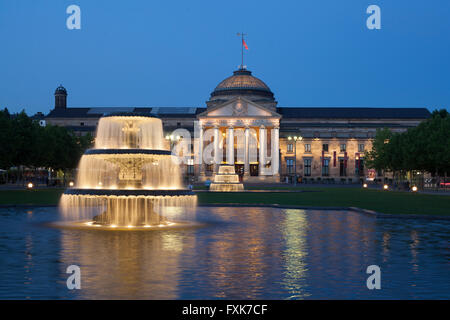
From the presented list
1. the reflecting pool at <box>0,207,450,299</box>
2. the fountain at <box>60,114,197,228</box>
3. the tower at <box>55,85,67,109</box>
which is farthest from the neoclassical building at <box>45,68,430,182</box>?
the reflecting pool at <box>0,207,450,299</box>

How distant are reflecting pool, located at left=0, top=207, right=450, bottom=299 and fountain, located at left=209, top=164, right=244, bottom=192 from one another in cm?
4112

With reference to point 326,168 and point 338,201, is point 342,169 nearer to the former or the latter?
point 326,168

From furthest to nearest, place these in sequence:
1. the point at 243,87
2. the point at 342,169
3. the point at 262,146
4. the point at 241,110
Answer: the point at 243,87 < the point at 342,169 < the point at 241,110 < the point at 262,146

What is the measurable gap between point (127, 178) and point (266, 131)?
99.7m

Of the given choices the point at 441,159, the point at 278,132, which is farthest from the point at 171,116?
the point at 441,159

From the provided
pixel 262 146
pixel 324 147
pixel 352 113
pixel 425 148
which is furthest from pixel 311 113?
pixel 425 148

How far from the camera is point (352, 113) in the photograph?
461 feet

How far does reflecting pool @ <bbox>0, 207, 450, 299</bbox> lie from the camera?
1000cm

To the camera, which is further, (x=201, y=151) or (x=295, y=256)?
(x=201, y=151)

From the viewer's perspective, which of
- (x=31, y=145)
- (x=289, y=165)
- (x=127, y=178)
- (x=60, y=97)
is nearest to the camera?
(x=127, y=178)

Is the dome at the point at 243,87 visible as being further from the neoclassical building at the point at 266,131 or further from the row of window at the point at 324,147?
the row of window at the point at 324,147

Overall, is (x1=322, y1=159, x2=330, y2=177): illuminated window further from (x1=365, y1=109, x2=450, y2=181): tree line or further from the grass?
the grass

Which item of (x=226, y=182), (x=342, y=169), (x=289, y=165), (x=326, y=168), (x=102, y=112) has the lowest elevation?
(x=226, y=182)
